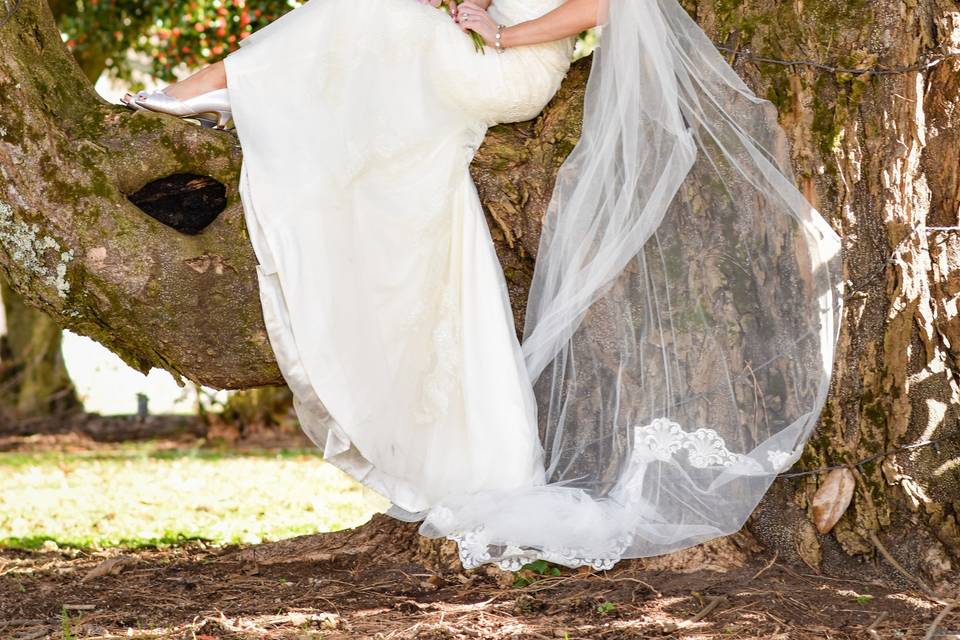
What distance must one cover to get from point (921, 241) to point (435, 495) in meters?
1.74

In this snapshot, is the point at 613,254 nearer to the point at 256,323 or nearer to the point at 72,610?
the point at 256,323

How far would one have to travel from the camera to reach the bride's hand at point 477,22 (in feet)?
11.5

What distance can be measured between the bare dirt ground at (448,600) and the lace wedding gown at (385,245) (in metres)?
0.33

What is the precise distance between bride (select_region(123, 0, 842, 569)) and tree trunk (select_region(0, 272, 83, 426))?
23.0ft

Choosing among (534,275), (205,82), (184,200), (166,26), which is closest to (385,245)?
(534,275)

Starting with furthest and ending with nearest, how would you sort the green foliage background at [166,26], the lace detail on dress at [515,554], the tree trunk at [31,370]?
the tree trunk at [31,370] → the green foliage background at [166,26] → the lace detail on dress at [515,554]

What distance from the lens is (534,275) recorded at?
134 inches

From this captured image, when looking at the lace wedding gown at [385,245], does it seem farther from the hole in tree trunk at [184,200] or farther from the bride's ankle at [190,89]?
the hole in tree trunk at [184,200]

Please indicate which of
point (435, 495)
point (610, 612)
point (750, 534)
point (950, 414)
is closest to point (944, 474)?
point (950, 414)

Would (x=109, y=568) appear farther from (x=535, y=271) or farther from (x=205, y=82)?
(x=535, y=271)

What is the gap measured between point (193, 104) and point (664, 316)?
1.72 meters

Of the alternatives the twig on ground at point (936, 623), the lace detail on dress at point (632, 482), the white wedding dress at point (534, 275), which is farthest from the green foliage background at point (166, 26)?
the twig on ground at point (936, 623)

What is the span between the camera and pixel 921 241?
3.31 metres

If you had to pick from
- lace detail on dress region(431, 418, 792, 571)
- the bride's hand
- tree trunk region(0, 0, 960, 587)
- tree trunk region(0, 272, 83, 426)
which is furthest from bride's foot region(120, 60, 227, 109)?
tree trunk region(0, 272, 83, 426)
